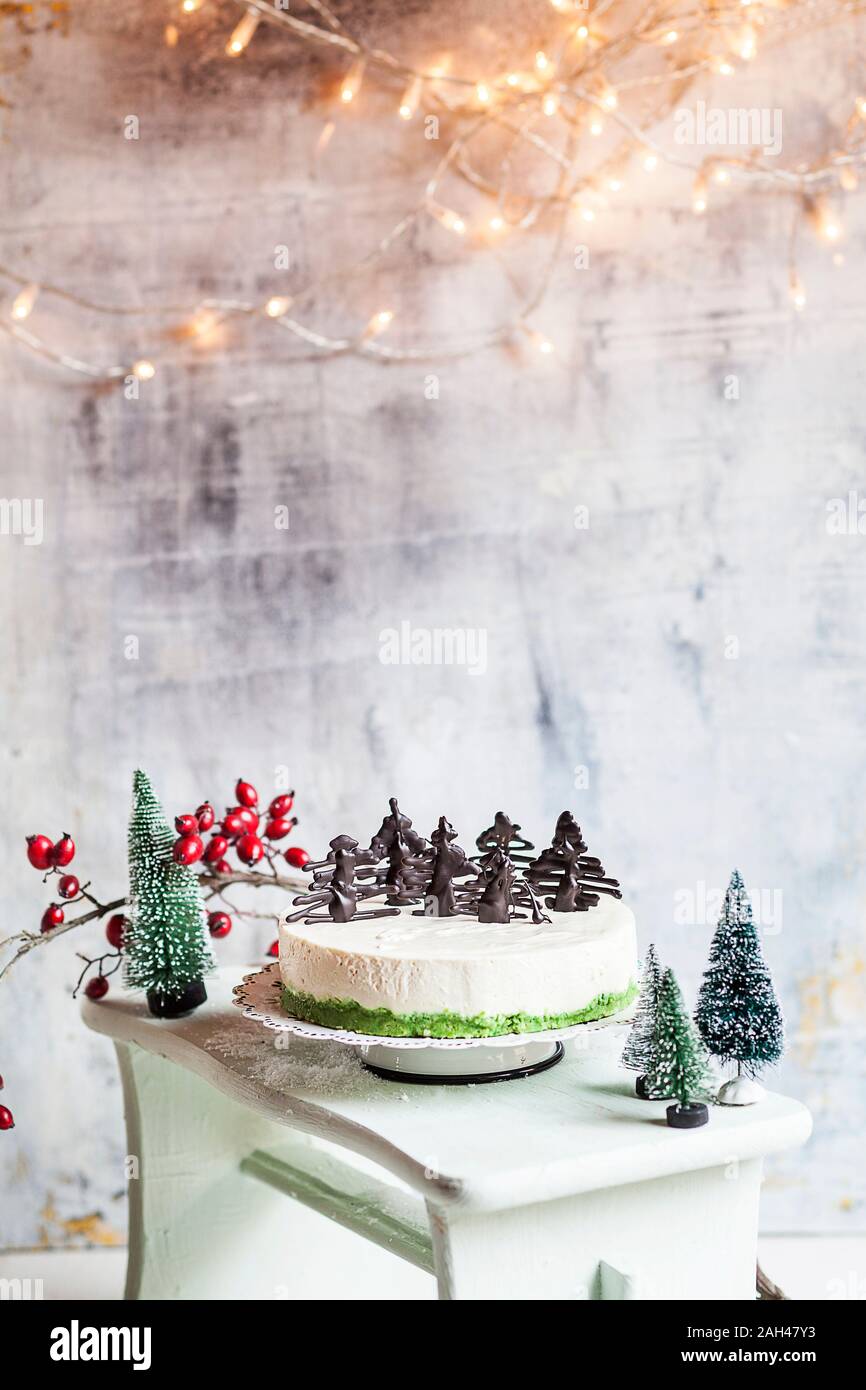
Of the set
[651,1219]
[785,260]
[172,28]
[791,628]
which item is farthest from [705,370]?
[651,1219]

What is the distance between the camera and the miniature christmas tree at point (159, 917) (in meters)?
1.84

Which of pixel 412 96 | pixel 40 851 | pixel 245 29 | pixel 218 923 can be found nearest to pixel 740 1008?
pixel 218 923

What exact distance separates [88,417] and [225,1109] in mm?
1368

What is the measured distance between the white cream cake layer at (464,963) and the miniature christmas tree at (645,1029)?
7 centimetres

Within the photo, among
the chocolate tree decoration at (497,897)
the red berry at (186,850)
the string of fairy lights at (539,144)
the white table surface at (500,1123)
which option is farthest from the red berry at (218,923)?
the string of fairy lights at (539,144)

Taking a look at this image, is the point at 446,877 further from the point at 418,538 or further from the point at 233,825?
the point at 418,538

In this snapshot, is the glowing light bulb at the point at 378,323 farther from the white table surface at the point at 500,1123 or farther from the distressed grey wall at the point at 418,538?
the white table surface at the point at 500,1123

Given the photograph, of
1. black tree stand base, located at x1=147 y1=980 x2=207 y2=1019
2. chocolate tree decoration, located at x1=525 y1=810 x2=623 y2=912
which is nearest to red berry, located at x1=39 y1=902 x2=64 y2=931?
black tree stand base, located at x1=147 y1=980 x2=207 y2=1019

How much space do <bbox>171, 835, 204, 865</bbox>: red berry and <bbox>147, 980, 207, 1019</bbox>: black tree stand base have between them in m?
0.17

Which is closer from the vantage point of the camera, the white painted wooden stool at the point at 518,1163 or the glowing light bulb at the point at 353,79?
the white painted wooden stool at the point at 518,1163

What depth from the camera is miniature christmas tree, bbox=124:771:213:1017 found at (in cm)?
184

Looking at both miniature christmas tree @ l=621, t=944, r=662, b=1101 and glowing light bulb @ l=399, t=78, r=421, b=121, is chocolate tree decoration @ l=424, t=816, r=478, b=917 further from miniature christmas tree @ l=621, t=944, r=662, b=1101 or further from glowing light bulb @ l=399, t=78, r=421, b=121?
glowing light bulb @ l=399, t=78, r=421, b=121

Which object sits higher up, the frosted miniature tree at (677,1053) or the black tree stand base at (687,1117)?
the frosted miniature tree at (677,1053)
